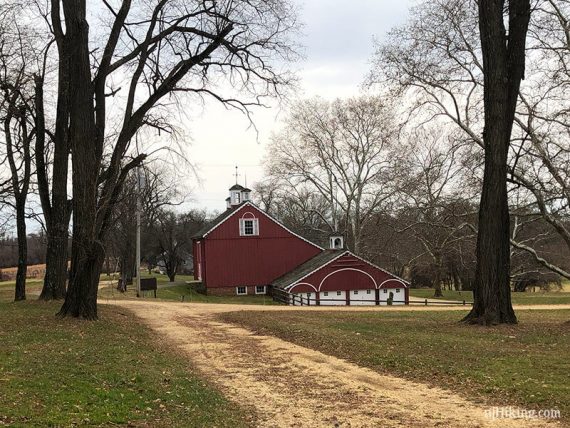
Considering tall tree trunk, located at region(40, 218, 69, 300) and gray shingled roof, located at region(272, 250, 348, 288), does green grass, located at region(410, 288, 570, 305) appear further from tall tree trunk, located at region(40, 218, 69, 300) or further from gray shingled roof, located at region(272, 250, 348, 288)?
tall tree trunk, located at region(40, 218, 69, 300)

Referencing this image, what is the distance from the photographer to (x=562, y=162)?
16797mm

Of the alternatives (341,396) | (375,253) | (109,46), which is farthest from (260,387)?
(375,253)

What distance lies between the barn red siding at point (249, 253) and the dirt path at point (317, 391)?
30.4 meters

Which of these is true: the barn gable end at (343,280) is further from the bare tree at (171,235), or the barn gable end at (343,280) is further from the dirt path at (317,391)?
the bare tree at (171,235)

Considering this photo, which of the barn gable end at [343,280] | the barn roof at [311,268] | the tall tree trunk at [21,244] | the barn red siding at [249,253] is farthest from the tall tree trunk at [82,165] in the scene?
the barn red siding at [249,253]

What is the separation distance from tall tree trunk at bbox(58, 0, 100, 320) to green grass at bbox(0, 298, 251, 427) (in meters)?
2.13

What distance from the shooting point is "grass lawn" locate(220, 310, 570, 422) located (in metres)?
7.86

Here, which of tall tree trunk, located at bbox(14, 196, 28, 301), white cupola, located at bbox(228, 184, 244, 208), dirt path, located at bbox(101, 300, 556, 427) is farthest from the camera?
white cupola, located at bbox(228, 184, 244, 208)

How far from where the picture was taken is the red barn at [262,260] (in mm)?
40500

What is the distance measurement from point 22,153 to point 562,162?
19.9 metres

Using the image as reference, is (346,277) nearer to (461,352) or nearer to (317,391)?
(461,352)

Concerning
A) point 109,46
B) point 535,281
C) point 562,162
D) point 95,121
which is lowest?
point 535,281

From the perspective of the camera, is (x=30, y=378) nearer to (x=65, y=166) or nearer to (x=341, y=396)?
(x=341, y=396)

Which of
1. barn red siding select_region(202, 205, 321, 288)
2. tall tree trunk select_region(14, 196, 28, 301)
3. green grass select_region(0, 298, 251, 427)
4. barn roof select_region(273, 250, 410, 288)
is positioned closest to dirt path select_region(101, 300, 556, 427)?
green grass select_region(0, 298, 251, 427)
